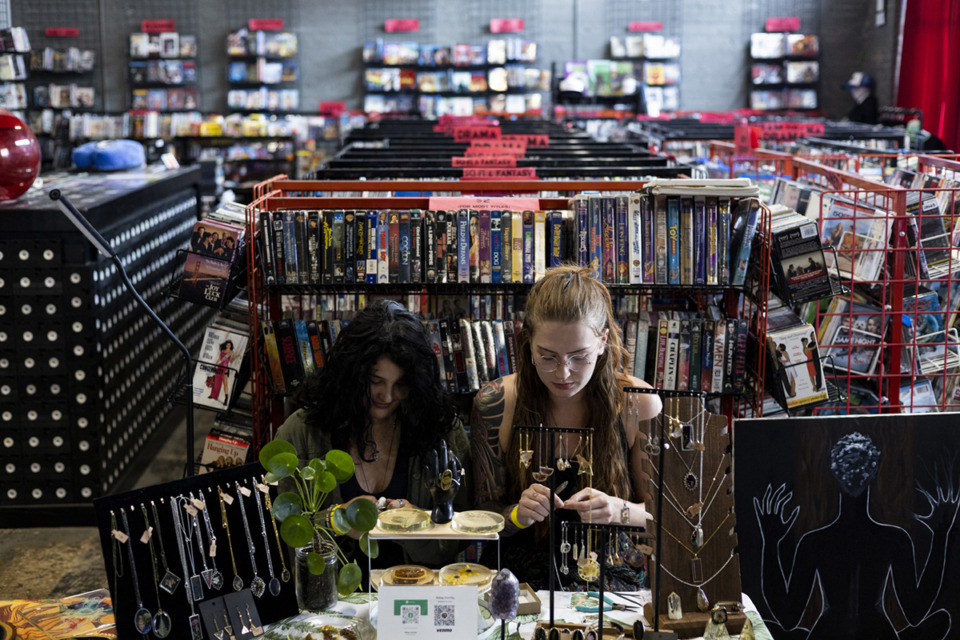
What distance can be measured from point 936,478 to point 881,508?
0.14 metres

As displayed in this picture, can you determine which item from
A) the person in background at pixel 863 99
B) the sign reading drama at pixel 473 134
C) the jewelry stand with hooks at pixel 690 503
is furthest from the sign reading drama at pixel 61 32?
the jewelry stand with hooks at pixel 690 503

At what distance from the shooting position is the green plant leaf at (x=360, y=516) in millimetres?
1547

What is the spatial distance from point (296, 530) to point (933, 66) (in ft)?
36.6

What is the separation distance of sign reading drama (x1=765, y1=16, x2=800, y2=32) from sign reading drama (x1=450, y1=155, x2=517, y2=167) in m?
10.1

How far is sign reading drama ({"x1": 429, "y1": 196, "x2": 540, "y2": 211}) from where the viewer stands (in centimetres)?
287

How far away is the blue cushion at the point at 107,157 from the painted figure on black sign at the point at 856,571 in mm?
5091

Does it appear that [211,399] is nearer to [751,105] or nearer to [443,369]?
[443,369]

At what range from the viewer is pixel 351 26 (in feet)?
42.7

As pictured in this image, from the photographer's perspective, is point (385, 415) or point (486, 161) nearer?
point (385, 415)

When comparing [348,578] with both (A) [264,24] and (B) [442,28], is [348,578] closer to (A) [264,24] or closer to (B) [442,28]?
(B) [442,28]

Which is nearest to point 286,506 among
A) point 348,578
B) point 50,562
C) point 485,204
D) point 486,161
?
point 348,578

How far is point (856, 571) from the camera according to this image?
1991mm

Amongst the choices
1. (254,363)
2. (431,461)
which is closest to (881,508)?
(431,461)

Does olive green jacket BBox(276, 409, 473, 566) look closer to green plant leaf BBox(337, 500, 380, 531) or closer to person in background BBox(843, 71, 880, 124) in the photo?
green plant leaf BBox(337, 500, 380, 531)
